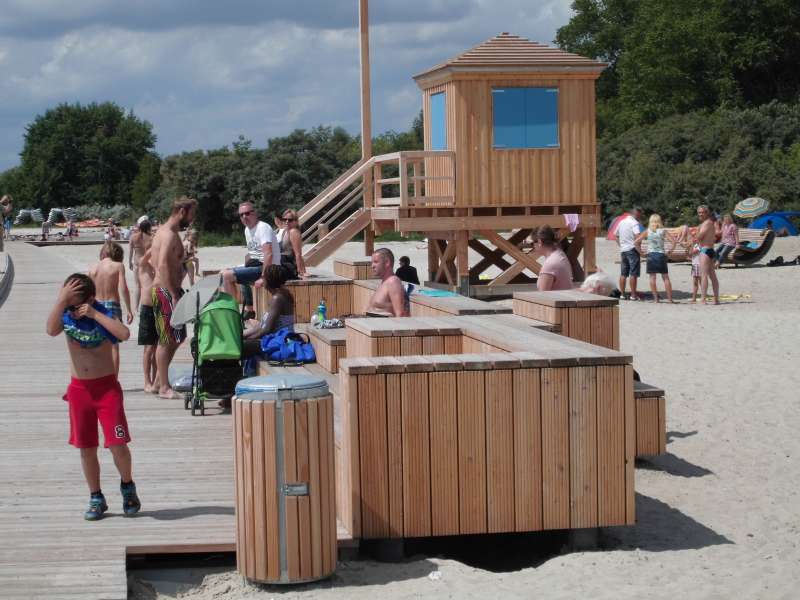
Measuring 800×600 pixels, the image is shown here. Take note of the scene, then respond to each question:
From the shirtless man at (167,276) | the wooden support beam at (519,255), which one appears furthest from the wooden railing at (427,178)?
the shirtless man at (167,276)

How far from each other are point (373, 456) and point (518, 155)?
15.5m

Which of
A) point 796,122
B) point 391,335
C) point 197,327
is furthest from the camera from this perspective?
point 796,122

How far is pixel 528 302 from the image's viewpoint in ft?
30.4

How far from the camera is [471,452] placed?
6273 millimetres

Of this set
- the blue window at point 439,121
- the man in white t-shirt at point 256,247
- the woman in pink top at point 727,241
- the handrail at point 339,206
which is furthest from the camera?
the woman in pink top at point 727,241

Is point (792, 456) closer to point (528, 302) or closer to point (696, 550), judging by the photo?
point (528, 302)

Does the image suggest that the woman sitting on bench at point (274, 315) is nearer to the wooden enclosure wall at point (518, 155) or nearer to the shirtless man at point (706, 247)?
the wooden enclosure wall at point (518, 155)

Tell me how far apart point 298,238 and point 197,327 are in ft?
20.0

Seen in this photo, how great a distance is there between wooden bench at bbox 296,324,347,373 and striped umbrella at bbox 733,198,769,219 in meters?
28.6

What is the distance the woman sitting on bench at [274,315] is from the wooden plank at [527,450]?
4.60m

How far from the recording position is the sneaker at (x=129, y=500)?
6816 millimetres

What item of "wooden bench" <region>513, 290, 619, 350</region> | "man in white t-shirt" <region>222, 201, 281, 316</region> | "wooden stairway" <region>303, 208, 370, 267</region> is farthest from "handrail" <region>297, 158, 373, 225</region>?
"wooden bench" <region>513, 290, 619, 350</region>

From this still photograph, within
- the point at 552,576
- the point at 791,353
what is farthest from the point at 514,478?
the point at 791,353

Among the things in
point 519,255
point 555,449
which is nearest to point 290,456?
point 555,449
